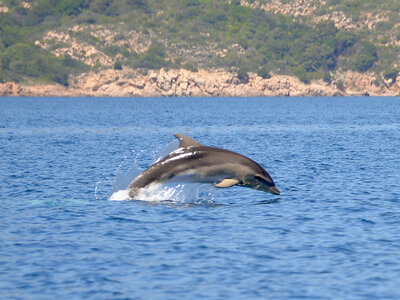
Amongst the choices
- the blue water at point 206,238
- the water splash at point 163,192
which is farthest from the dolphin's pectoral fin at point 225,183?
the water splash at point 163,192

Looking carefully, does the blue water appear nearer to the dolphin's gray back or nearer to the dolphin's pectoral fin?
the dolphin's pectoral fin

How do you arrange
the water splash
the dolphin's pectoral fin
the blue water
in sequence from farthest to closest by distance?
the water splash, the dolphin's pectoral fin, the blue water

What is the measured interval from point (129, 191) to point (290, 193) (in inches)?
255

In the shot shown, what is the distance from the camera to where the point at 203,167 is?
23250mm

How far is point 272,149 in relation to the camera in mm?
50188

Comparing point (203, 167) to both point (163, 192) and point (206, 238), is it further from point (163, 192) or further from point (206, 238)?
point (163, 192)

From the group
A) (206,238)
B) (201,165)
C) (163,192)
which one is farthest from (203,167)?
(163,192)

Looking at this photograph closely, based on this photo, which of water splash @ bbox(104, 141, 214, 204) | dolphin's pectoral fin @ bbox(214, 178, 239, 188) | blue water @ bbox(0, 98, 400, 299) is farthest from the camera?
water splash @ bbox(104, 141, 214, 204)

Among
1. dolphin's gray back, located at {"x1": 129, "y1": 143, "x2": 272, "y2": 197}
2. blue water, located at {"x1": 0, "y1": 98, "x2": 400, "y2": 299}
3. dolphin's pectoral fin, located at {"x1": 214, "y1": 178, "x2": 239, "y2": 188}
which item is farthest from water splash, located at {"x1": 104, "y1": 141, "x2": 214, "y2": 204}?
dolphin's pectoral fin, located at {"x1": 214, "y1": 178, "x2": 239, "y2": 188}

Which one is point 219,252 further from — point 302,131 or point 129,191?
point 302,131

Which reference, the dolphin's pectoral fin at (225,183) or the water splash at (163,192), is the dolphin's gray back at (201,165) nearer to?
the dolphin's pectoral fin at (225,183)

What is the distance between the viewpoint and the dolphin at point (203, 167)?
23.2 metres

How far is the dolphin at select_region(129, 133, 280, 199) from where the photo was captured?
2320 cm

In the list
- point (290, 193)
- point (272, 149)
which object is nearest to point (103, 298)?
point (290, 193)
